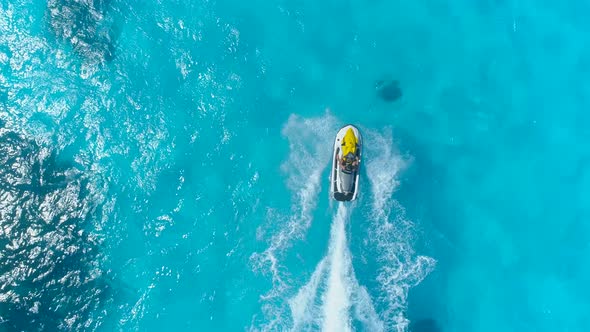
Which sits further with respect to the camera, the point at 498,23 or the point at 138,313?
the point at 498,23

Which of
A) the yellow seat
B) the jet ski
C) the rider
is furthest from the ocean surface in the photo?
the rider

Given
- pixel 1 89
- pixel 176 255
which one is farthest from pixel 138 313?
pixel 1 89

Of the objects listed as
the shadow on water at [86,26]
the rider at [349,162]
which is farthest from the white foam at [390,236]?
the shadow on water at [86,26]

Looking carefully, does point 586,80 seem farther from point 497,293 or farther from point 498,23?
point 497,293

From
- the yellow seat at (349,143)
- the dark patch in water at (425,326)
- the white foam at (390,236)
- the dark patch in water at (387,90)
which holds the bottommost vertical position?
the dark patch in water at (425,326)

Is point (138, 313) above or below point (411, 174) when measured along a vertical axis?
below

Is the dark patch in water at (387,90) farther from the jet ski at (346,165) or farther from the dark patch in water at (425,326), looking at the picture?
the dark patch in water at (425,326)
